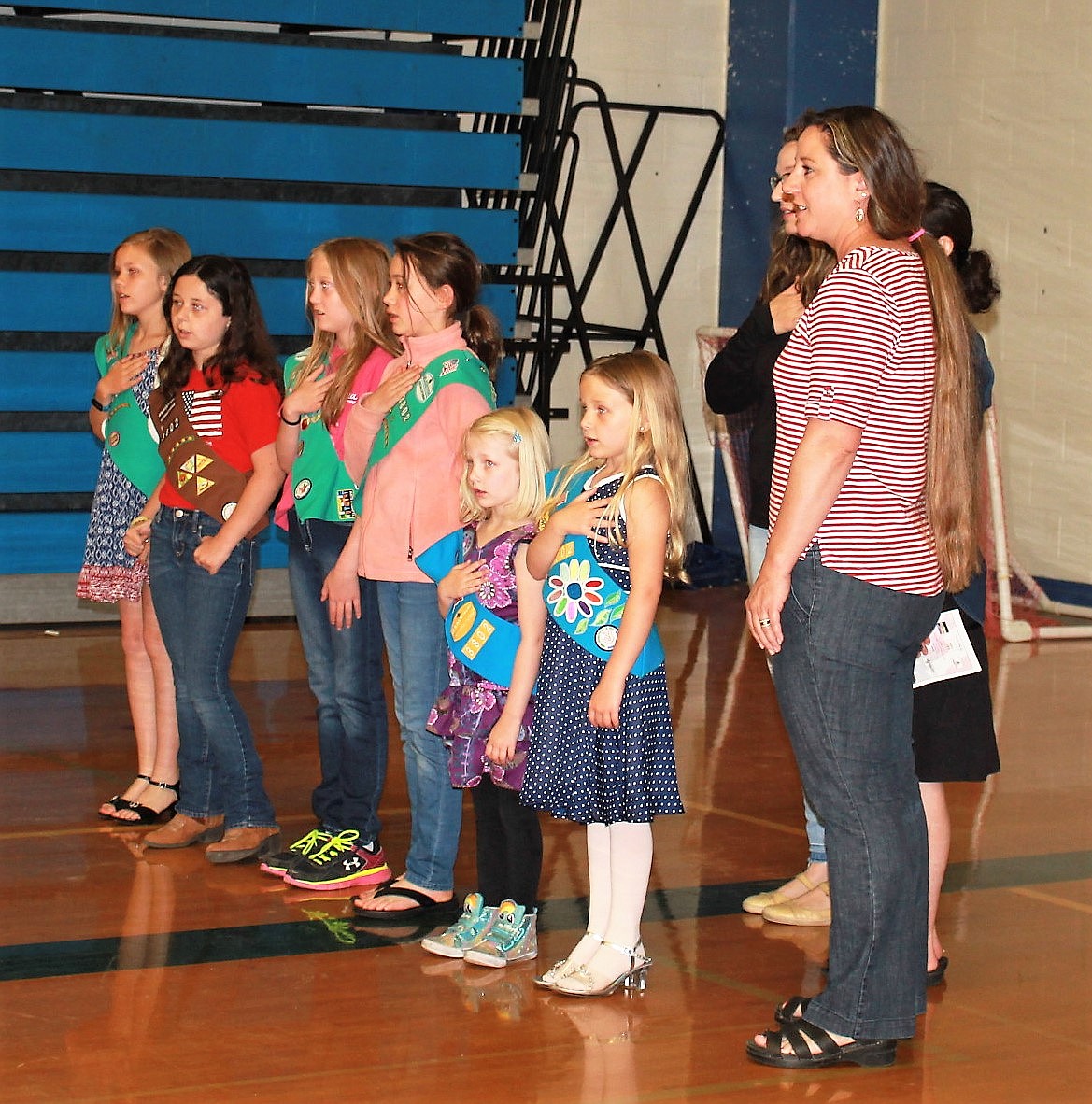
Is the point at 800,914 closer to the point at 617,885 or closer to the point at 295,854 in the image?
the point at 617,885

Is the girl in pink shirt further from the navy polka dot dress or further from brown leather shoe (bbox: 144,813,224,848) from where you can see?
brown leather shoe (bbox: 144,813,224,848)

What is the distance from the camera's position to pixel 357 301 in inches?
141

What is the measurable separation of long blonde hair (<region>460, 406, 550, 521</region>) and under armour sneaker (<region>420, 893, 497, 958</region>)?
2.39ft

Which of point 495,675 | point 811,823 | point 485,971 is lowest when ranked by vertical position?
point 485,971

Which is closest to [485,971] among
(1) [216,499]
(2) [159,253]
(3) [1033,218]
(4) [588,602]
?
(4) [588,602]

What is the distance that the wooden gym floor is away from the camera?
2.56m

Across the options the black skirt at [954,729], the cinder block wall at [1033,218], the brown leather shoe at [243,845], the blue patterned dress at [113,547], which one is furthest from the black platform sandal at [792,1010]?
the cinder block wall at [1033,218]

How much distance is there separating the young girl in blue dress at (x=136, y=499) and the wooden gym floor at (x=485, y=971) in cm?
18

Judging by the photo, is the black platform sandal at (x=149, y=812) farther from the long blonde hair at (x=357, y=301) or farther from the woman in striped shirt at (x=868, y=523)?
the woman in striped shirt at (x=868, y=523)

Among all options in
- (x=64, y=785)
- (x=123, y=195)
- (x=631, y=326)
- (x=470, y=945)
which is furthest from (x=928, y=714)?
(x=631, y=326)

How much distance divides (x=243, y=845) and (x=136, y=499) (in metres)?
0.91

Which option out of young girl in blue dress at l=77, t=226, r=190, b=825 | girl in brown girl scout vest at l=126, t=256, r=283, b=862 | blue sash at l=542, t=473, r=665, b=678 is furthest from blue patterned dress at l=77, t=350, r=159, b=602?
blue sash at l=542, t=473, r=665, b=678

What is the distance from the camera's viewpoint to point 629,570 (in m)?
2.88

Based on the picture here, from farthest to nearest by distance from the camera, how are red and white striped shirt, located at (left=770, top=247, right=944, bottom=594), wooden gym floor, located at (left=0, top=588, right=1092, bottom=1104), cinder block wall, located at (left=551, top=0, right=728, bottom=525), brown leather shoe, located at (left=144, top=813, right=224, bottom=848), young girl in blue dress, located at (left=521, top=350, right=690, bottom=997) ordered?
cinder block wall, located at (left=551, top=0, right=728, bottom=525) < brown leather shoe, located at (left=144, top=813, right=224, bottom=848) < young girl in blue dress, located at (left=521, top=350, right=690, bottom=997) < wooden gym floor, located at (left=0, top=588, right=1092, bottom=1104) < red and white striped shirt, located at (left=770, top=247, right=944, bottom=594)
